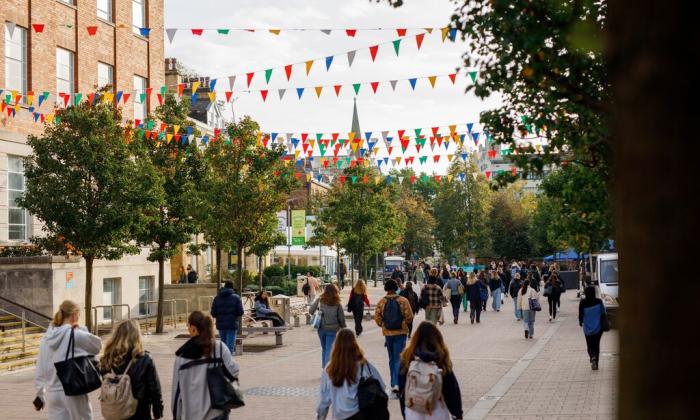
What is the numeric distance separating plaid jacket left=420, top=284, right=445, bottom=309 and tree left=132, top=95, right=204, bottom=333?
316 inches

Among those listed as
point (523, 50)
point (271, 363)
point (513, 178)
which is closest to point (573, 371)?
point (271, 363)

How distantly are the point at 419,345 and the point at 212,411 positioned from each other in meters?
1.80

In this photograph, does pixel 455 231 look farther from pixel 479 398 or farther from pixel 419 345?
pixel 419 345

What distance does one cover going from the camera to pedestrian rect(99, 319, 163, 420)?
758cm

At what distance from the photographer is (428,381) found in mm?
7309

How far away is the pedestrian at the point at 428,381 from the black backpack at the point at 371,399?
20 centimetres

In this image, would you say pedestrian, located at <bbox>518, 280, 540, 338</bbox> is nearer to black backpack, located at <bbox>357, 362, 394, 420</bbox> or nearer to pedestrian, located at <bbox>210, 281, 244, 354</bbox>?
pedestrian, located at <bbox>210, 281, 244, 354</bbox>

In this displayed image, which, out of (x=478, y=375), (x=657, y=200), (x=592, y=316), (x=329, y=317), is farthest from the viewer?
(x=478, y=375)

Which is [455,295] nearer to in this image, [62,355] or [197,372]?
[62,355]

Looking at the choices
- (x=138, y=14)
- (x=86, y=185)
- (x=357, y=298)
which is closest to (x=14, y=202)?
(x=86, y=185)

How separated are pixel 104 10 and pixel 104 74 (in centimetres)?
232

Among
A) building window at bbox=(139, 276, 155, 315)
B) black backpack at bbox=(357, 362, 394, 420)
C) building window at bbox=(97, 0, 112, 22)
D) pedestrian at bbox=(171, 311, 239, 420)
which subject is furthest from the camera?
building window at bbox=(139, 276, 155, 315)

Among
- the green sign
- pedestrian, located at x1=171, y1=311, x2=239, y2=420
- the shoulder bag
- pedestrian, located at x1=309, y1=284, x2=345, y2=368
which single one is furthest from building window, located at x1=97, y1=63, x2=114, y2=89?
pedestrian, located at x1=171, y1=311, x2=239, y2=420

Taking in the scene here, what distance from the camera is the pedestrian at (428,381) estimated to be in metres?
7.26
